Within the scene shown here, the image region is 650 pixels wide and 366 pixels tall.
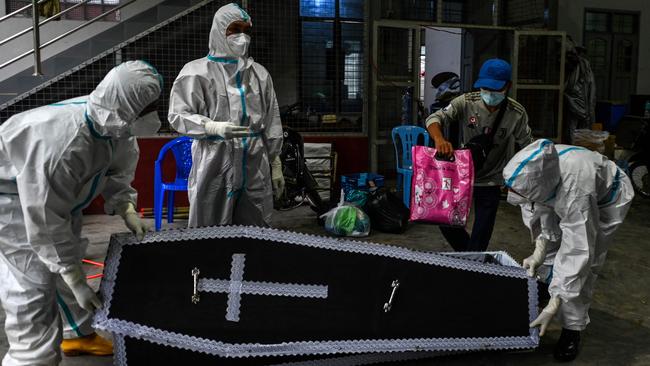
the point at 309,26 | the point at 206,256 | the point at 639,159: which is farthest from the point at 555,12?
the point at 206,256

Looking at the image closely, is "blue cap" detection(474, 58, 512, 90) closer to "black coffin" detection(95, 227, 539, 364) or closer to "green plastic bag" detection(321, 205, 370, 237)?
"black coffin" detection(95, 227, 539, 364)

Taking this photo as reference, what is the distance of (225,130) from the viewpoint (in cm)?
248

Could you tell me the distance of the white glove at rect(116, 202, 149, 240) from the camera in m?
2.02

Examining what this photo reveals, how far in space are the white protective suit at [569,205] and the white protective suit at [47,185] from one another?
1292 mm

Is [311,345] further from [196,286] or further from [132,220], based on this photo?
[132,220]

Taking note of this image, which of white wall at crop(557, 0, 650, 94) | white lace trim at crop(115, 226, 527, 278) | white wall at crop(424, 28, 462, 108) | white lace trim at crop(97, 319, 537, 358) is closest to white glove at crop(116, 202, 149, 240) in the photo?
white lace trim at crop(115, 226, 527, 278)

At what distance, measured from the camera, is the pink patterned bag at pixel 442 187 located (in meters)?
2.69

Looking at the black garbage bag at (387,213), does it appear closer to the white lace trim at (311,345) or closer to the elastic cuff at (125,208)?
the white lace trim at (311,345)

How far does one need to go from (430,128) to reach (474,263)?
37.4 inches

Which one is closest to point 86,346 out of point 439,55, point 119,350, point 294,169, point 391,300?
point 119,350

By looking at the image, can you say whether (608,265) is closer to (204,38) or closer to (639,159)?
(639,159)

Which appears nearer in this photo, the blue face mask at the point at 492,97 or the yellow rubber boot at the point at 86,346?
the yellow rubber boot at the point at 86,346

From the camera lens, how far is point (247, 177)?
8.80 ft

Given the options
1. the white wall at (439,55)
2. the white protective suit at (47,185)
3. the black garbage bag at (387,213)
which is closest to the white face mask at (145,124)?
the white protective suit at (47,185)
